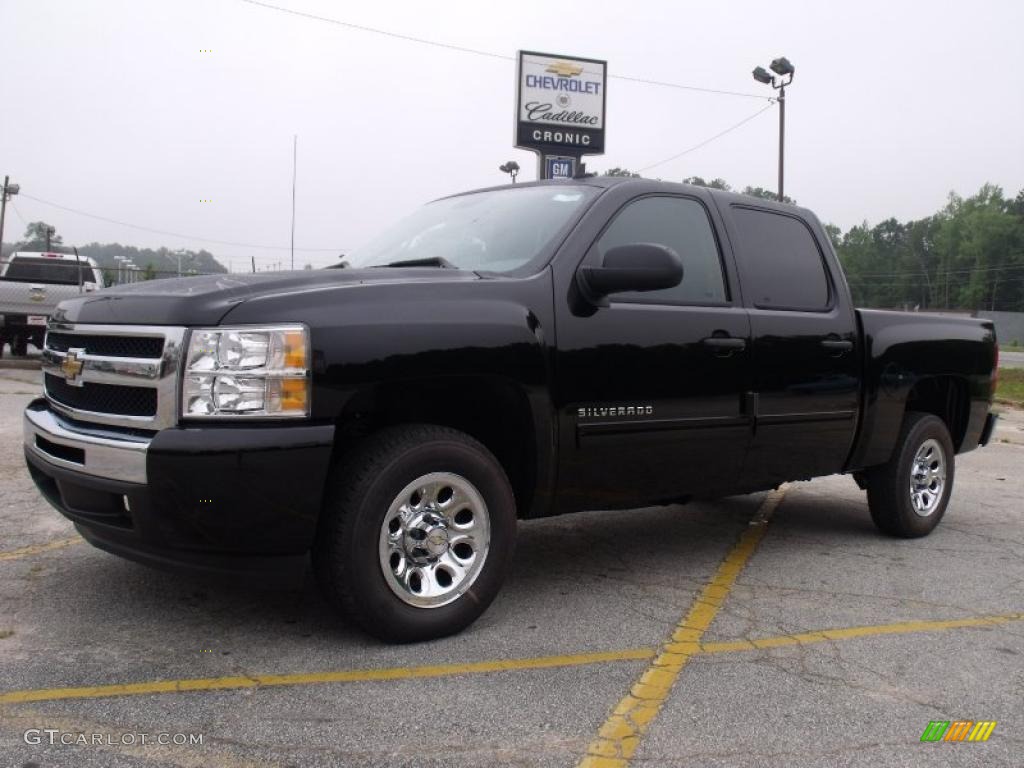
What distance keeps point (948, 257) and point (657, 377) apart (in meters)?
110

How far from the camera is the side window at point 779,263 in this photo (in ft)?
16.3

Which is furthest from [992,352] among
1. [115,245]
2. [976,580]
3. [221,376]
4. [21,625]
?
[115,245]

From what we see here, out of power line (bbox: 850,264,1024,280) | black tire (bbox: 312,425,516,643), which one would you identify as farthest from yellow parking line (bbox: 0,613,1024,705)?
power line (bbox: 850,264,1024,280)

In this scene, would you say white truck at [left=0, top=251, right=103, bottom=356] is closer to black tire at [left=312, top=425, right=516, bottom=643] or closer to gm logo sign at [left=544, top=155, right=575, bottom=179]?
gm logo sign at [left=544, top=155, right=575, bottom=179]

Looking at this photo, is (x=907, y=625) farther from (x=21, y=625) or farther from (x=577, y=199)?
(x=21, y=625)

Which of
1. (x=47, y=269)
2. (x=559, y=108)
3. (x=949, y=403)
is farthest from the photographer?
(x=559, y=108)

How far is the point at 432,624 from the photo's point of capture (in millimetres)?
3652

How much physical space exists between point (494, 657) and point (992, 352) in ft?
14.6

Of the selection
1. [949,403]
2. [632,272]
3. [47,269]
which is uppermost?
[47,269]

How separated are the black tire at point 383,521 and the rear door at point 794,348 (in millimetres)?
1666

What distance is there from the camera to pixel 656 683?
3387mm

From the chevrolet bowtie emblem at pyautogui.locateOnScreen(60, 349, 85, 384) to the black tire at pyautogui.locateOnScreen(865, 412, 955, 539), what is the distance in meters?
4.42

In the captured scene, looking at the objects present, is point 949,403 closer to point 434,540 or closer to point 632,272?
point 632,272

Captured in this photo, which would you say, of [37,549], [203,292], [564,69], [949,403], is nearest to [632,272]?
[203,292]
